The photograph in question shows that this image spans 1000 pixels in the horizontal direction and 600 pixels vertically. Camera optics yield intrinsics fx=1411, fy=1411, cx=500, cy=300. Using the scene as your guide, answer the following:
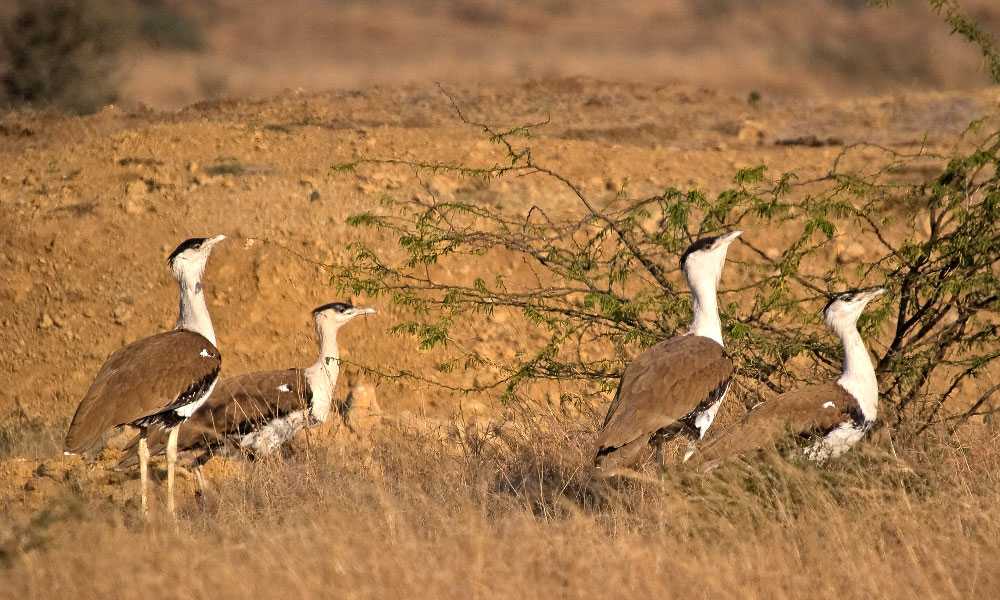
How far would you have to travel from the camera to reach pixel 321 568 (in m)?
5.93

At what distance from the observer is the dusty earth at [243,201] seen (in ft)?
45.5

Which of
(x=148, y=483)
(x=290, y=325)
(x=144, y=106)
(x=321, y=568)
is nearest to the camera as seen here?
(x=321, y=568)

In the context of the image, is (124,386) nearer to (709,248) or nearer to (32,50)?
(709,248)

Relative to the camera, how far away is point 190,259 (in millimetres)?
8836

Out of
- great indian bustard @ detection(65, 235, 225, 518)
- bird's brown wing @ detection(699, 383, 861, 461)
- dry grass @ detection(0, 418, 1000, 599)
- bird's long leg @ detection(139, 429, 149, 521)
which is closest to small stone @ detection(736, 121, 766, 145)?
dry grass @ detection(0, 418, 1000, 599)

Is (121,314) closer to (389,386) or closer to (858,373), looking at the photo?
(389,386)

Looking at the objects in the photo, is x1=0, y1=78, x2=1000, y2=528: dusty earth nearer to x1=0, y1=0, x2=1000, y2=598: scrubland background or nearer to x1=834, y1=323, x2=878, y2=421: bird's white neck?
x1=0, y1=0, x2=1000, y2=598: scrubland background

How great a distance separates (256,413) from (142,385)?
1459 millimetres

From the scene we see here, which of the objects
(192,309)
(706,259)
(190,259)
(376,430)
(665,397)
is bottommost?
(376,430)

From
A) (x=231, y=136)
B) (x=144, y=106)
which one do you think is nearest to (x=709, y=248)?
(x=231, y=136)

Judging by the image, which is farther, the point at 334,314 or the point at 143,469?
the point at 334,314

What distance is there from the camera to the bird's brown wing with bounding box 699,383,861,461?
7.29 m

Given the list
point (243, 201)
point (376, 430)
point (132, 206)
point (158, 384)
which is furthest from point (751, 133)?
→ point (158, 384)

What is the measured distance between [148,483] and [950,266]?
16.6ft
